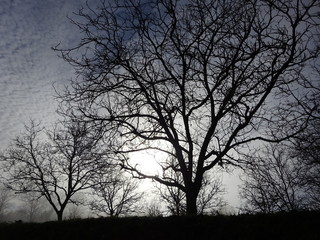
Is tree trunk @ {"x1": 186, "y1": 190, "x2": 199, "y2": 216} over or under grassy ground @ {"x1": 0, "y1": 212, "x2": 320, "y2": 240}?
over

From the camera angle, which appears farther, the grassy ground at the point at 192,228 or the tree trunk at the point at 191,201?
the tree trunk at the point at 191,201

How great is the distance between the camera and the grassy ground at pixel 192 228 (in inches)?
136

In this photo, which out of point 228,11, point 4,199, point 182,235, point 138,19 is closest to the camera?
point 182,235

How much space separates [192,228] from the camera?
150 inches

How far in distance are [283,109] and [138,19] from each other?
5876 mm

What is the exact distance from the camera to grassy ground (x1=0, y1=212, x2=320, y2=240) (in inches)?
136

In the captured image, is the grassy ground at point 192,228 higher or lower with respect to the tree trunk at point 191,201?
lower

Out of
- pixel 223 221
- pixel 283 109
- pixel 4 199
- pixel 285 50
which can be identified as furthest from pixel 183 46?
pixel 4 199

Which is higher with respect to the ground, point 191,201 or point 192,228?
point 191,201

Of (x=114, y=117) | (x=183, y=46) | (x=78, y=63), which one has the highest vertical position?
(x=183, y=46)

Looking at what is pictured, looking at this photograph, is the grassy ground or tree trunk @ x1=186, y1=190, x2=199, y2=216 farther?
tree trunk @ x1=186, y1=190, x2=199, y2=216

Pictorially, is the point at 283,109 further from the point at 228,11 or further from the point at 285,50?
the point at 228,11

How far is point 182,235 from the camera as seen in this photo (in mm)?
3742

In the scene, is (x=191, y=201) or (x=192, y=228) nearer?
(x=192, y=228)
